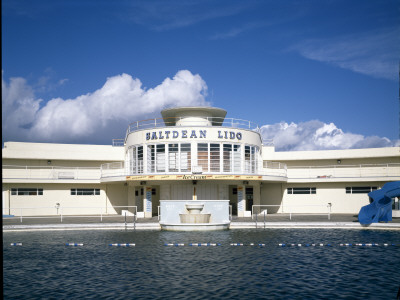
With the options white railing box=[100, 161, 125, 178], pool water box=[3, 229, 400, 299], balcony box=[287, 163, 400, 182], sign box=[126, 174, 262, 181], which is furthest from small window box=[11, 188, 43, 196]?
balcony box=[287, 163, 400, 182]

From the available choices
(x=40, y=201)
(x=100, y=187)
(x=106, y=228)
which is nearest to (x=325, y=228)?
(x=106, y=228)

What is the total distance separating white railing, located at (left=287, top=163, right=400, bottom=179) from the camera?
130ft

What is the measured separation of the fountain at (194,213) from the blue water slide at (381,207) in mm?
9111

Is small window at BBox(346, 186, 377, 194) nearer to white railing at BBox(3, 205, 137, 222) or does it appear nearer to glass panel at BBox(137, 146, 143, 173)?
glass panel at BBox(137, 146, 143, 173)

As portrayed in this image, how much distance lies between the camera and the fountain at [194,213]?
1079 inches

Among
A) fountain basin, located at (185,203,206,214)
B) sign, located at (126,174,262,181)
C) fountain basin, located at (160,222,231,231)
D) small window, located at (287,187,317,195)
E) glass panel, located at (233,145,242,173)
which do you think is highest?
glass panel, located at (233,145,242,173)

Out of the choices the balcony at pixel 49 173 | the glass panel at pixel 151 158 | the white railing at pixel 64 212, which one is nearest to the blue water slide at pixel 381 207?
the glass panel at pixel 151 158

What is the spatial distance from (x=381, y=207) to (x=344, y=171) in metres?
12.8

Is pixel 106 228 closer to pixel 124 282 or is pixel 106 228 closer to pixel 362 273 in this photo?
pixel 124 282

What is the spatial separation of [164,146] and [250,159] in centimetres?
762

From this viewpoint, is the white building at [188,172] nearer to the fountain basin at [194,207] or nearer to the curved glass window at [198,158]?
the curved glass window at [198,158]

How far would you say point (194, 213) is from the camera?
28.0 meters

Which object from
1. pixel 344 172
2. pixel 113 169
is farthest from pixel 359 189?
pixel 113 169

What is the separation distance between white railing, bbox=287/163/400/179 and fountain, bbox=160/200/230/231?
610 inches
